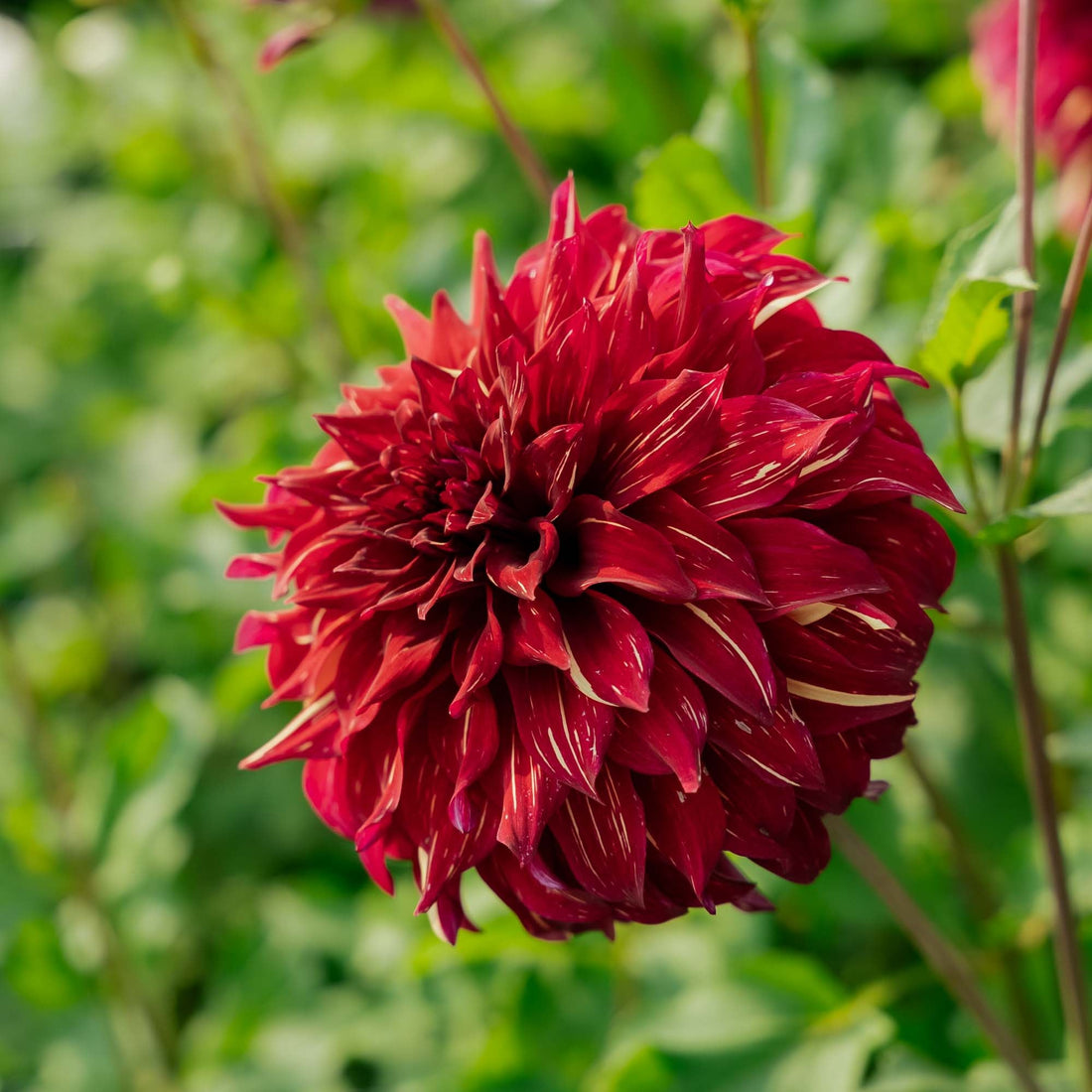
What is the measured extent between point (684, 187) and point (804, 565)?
1.11ft

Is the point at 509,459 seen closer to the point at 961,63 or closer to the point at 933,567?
the point at 933,567

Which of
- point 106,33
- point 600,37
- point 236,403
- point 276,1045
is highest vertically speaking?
point 106,33

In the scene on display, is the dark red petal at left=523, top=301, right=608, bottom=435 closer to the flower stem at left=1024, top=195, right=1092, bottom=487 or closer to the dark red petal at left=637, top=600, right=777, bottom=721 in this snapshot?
the dark red petal at left=637, top=600, right=777, bottom=721

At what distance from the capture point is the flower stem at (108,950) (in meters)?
1.16

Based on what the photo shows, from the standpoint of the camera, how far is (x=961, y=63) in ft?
4.26

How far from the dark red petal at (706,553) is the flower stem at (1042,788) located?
0.67 feet

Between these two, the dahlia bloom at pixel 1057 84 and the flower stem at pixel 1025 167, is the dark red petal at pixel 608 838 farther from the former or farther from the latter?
the dahlia bloom at pixel 1057 84

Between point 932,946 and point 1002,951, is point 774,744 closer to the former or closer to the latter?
point 932,946

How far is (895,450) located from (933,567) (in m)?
0.05

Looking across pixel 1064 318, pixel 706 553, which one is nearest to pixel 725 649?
pixel 706 553

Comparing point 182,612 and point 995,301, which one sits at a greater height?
point 995,301

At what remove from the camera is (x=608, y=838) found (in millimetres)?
441

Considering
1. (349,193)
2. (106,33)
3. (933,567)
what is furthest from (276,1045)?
(106,33)

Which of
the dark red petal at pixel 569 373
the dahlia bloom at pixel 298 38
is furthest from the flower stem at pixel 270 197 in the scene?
the dark red petal at pixel 569 373
